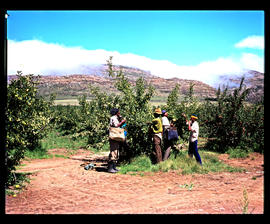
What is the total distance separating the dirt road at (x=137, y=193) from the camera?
464 cm

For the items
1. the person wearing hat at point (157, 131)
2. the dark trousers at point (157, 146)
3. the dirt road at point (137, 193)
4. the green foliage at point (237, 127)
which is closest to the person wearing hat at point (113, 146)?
the dirt road at point (137, 193)

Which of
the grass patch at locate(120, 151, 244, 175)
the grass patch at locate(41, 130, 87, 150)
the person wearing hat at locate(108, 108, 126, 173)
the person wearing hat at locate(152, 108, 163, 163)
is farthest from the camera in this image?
the grass patch at locate(41, 130, 87, 150)

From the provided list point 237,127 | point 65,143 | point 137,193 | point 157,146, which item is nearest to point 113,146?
point 157,146

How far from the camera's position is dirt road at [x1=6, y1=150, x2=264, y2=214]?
464cm

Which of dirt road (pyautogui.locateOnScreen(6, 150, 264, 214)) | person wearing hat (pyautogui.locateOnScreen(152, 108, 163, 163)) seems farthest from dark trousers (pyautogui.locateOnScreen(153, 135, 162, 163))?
dirt road (pyautogui.locateOnScreen(6, 150, 264, 214))

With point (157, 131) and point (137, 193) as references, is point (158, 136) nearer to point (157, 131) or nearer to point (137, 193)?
point (157, 131)

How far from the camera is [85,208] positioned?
470cm

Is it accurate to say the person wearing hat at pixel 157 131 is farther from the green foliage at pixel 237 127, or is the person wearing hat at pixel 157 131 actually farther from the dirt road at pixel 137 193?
the green foliage at pixel 237 127

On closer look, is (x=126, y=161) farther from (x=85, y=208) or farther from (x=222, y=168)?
(x=85, y=208)

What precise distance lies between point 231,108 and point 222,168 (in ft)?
17.0

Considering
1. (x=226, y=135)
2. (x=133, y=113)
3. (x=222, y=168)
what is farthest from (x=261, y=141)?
(x=133, y=113)

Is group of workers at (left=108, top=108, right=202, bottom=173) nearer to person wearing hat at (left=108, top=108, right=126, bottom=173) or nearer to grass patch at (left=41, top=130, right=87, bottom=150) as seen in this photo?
person wearing hat at (left=108, top=108, right=126, bottom=173)

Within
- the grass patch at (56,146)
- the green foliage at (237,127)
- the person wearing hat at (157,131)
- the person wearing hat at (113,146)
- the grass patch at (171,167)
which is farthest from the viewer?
the grass patch at (56,146)
